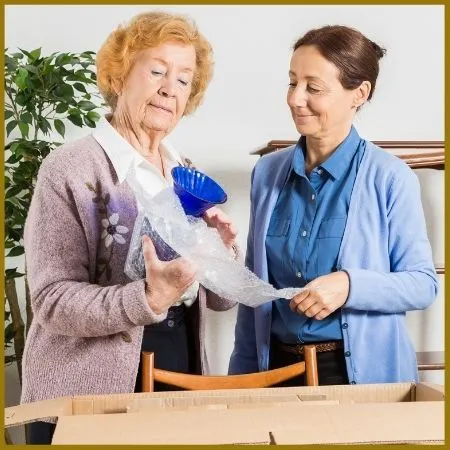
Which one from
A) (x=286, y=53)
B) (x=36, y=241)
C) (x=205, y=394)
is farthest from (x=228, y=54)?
(x=205, y=394)

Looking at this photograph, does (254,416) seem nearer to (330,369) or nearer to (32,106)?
(330,369)

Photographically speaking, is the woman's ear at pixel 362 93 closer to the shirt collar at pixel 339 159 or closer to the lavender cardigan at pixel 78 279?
the shirt collar at pixel 339 159

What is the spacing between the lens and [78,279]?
1.17 meters

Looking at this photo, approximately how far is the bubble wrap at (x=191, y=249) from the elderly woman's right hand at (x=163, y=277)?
0.03 metres

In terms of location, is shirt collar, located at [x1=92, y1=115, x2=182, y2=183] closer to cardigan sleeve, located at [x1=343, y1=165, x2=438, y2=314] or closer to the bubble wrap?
the bubble wrap

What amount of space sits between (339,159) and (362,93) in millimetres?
138

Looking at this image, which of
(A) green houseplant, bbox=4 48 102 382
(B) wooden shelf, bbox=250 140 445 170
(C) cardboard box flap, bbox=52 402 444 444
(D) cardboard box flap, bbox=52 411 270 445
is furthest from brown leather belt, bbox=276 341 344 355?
(A) green houseplant, bbox=4 48 102 382

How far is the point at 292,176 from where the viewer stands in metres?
1.41

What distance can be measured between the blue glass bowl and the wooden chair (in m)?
0.27

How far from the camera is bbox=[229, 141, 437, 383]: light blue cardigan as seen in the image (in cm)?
125

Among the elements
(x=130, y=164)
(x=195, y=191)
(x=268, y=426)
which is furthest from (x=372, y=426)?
(x=130, y=164)

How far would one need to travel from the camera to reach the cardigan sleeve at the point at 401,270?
48.5 inches

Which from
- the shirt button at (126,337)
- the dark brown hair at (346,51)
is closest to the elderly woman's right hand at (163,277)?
the shirt button at (126,337)

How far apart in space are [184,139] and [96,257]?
1121 millimetres
